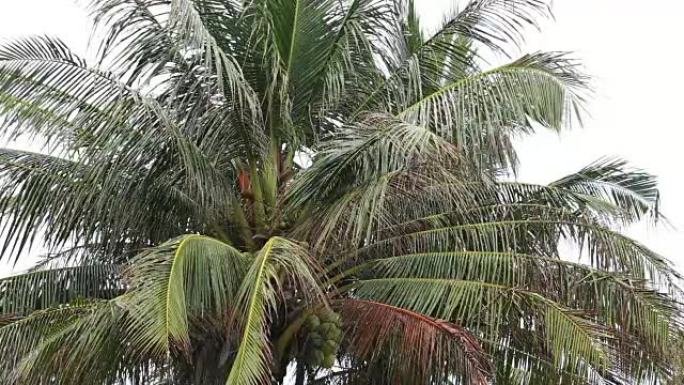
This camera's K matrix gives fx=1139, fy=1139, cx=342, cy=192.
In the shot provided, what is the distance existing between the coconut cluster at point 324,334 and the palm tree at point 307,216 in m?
0.02

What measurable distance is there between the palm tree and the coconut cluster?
19 millimetres

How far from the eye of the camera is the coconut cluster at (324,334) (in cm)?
876

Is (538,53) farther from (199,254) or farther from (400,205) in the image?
(199,254)

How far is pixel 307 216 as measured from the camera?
9.20m

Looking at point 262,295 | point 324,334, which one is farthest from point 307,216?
point 262,295

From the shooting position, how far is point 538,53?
9.01 m

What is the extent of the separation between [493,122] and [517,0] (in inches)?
61.2

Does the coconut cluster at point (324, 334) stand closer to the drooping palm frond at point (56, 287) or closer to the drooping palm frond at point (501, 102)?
the drooping palm frond at point (501, 102)

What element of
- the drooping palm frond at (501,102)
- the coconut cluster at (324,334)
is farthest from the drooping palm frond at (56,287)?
the drooping palm frond at (501,102)

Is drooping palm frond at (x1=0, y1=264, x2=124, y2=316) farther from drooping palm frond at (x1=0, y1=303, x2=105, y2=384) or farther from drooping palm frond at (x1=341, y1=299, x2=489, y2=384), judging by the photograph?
drooping palm frond at (x1=341, y1=299, x2=489, y2=384)

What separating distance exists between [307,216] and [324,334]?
1.01 m

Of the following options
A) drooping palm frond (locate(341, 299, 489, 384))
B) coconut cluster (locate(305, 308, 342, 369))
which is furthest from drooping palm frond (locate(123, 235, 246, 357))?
drooping palm frond (locate(341, 299, 489, 384))

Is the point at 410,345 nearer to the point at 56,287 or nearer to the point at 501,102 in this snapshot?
the point at 501,102

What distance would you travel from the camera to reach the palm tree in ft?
26.1
